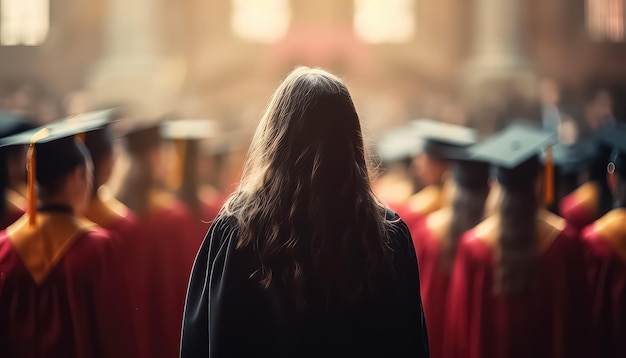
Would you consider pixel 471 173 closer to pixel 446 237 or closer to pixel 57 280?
pixel 446 237

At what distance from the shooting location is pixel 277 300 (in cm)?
213

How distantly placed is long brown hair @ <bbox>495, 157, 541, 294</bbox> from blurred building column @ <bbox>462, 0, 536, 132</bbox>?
461 inches

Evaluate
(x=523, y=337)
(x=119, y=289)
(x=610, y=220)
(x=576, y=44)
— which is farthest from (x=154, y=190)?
(x=576, y=44)

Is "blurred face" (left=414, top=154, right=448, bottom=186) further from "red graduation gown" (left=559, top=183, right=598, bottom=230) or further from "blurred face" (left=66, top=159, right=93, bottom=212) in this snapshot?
"blurred face" (left=66, top=159, right=93, bottom=212)

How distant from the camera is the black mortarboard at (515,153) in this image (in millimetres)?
3799

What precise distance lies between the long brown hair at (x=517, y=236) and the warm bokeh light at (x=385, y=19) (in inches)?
648

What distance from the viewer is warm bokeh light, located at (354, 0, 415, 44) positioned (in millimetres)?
19969

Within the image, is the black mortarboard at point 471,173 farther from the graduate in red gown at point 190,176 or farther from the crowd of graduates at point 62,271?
the crowd of graduates at point 62,271

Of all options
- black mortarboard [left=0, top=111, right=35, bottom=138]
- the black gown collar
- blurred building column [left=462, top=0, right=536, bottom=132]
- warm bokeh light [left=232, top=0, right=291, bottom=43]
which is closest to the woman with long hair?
the black gown collar

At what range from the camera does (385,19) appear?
66.0ft

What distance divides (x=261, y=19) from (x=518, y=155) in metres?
17.0

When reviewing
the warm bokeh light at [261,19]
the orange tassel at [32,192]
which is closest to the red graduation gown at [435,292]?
the orange tassel at [32,192]

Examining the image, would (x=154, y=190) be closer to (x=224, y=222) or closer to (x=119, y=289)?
(x=119, y=289)

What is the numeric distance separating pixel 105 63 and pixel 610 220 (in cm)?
1453
